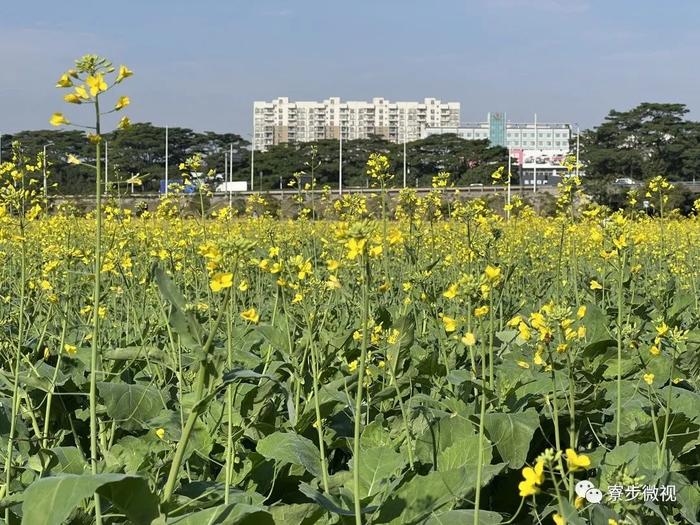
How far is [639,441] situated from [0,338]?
204 centimetres

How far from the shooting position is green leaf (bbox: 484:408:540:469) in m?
2.48

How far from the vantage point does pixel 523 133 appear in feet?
372

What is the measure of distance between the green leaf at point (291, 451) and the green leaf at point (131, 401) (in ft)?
1.23

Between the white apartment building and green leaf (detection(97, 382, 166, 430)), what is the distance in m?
127

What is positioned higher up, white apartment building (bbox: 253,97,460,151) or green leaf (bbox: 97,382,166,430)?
white apartment building (bbox: 253,97,460,151)

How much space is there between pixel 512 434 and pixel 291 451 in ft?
2.11

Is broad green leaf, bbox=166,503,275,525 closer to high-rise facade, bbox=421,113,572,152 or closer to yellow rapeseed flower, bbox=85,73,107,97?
yellow rapeseed flower, bbox=85,73,107,97

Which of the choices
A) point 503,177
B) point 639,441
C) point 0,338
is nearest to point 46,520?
point 0,338

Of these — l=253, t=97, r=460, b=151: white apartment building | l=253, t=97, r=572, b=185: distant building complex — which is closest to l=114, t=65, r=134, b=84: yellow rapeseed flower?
l=253, t=97, r=572, b=185: distant building complex

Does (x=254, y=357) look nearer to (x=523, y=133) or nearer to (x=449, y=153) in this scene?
(x=449, y=153)

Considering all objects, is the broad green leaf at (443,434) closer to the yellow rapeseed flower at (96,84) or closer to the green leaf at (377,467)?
the green leaf at (377,467)

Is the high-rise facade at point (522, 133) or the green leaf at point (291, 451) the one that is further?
the high-rise facade at point (522, 133)

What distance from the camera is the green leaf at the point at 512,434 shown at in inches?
97.7

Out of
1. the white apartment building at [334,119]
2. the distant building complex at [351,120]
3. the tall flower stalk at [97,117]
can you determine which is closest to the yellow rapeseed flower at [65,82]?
the tall flower stalk at [97,117]
